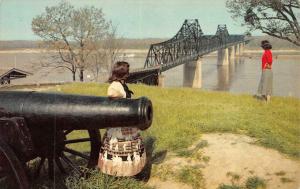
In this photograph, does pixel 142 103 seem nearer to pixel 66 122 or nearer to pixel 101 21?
pixel 66 122

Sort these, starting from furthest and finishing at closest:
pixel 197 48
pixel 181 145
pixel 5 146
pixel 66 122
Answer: pixel 197 48, pixel 181 145, pixel 66 122, pixel 5 146

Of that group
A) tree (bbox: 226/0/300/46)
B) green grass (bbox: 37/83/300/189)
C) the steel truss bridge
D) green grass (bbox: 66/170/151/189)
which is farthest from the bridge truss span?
green grass (bbox: 66/170/151/189)

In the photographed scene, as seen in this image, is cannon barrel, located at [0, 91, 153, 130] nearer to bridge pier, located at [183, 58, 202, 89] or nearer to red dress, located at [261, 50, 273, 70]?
red dress, located at [261, 50, 273, 70]

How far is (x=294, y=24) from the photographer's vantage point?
19.8 metres

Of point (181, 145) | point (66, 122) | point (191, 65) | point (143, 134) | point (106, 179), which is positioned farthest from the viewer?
point (191, 65)

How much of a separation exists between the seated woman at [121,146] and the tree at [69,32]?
30.8 m

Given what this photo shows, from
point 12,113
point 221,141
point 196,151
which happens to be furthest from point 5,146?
point 221,141

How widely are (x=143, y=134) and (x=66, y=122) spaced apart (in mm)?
3341

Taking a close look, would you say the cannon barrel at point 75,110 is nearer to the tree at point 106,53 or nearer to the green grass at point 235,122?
the green grass at point 235,122

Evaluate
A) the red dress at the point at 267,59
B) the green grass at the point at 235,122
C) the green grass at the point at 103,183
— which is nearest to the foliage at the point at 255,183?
the green grass at the point at 235,122

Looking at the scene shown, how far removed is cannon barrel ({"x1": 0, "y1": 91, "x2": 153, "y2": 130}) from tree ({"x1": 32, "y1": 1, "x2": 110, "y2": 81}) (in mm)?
30836

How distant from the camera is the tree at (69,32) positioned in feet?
118

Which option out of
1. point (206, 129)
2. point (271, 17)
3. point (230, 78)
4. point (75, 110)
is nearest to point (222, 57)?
point (230, 78)

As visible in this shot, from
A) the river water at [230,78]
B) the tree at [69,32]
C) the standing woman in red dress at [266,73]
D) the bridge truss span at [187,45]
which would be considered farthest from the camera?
the bridge truss span at [187,45]
